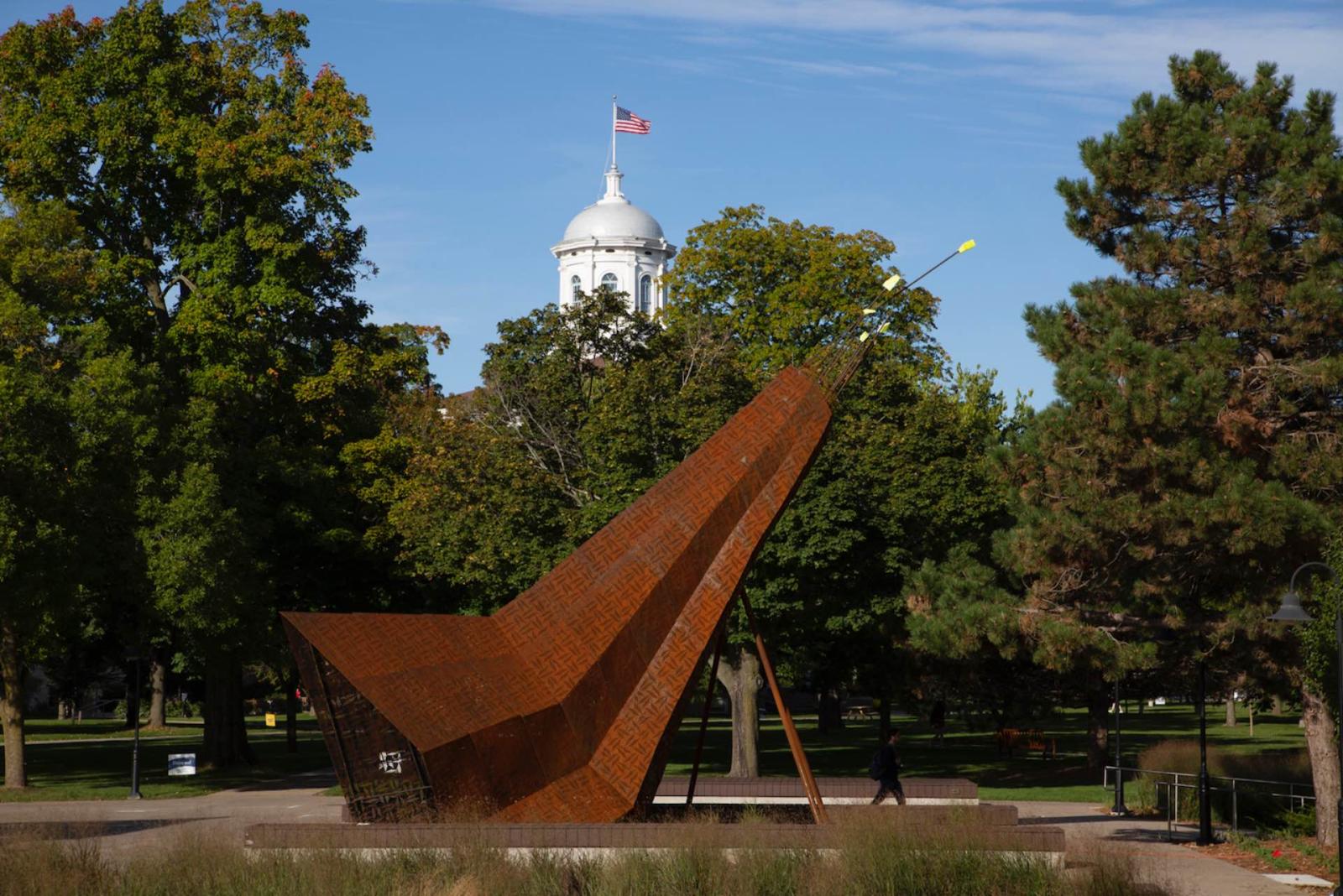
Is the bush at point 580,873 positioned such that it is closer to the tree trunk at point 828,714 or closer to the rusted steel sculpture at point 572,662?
the rusted steel sculpture at point 572,662

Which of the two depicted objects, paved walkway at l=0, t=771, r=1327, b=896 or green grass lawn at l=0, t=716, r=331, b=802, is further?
green grass lawn at l=0, t=716, r=331, b=802

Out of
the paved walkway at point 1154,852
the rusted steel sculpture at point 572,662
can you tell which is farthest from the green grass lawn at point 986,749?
the rusted steel sculpture at point 572,662

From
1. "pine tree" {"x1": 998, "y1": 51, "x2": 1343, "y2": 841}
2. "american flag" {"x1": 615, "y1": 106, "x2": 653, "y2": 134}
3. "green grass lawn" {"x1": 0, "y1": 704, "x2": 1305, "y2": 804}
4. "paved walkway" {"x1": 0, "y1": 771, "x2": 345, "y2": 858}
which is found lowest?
"green grass lawn" {"x1": 0, "y1": 704, "x2": 1305, "y2": 804}

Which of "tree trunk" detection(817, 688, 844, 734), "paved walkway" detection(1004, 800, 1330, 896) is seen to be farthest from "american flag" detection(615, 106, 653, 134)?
"paved walkway" detection(1004, 800, 1330, 896)

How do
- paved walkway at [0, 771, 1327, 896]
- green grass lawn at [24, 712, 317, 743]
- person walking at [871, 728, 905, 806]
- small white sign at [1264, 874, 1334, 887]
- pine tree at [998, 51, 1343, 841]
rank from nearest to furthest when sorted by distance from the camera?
paved walkway at [0, 771, 1327, 896], small white sign at [1264, 874, 1334, 887], pine tree at [998, 51, 1343, 841], person walking at [871, 728, 905, 806], green grass lawn at [24, 712, 317, 743]

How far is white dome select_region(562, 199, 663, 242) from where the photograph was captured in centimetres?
9781

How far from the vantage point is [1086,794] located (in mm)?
29734

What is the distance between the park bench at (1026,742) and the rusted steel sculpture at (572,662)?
25.3 meters

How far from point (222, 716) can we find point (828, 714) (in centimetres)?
2478

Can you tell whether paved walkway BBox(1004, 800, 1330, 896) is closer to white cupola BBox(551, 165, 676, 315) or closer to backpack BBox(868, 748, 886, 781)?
backpack BBox(868, 748, 886, 781)

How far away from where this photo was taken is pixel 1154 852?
1989cm

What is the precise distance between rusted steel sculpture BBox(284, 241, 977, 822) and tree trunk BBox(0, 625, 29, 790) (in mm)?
17637

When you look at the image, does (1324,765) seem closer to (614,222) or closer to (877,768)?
(877,768)

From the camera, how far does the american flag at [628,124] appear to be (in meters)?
62.5
